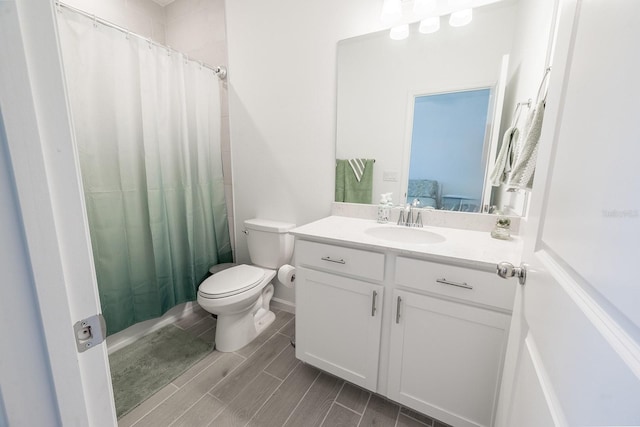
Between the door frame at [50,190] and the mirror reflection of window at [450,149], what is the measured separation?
150 centimetres

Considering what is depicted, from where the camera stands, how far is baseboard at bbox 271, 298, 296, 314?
82.7 inches

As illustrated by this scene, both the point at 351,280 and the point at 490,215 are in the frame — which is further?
the point at 490,215

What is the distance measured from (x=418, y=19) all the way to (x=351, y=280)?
1.47 m

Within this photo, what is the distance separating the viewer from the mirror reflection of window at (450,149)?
52.6 inches

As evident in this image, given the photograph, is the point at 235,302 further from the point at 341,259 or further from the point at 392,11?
the point at 392,11

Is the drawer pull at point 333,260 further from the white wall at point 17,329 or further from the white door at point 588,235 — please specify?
the white wall at point 17,329

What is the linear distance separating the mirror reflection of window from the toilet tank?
97 centimetres

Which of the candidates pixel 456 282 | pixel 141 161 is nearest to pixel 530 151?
pixel 456 282

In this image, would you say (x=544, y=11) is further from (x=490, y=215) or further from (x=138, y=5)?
(x=138, y=5)

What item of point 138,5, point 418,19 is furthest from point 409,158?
point 138,5

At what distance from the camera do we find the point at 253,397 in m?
1.34

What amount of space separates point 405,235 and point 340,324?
0.62m

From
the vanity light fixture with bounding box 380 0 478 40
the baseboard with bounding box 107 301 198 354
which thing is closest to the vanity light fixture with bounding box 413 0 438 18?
the vanity light fixture with bounding box 380 0 478 40

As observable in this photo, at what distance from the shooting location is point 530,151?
3.07 ft
